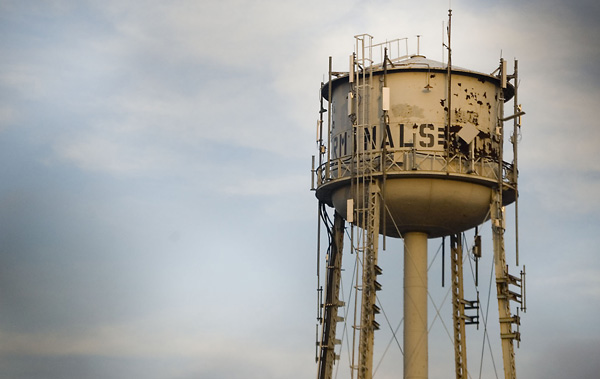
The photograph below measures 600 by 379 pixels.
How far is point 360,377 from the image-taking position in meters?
51.6

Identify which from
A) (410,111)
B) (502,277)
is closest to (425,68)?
(410,111)

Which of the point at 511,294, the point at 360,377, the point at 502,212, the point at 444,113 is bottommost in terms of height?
the point at 360,377

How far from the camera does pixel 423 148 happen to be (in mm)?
52625

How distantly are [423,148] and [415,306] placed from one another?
698cm

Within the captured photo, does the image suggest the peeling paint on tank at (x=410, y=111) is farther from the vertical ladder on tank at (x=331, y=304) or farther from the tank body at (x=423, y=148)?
the vertical ladder on tank at (x=331, y=304)

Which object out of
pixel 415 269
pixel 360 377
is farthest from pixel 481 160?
pixel 360 377

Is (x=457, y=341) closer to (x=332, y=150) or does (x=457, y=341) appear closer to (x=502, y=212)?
(x=502, y=212)

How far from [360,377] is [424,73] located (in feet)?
41.9

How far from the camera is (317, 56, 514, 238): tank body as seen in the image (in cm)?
5225

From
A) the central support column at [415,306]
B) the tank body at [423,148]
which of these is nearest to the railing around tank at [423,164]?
the tank body at [423,148]

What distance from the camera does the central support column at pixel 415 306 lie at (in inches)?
2138

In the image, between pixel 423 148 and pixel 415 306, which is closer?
pixel 423 148

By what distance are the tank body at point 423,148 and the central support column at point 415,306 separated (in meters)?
0.84

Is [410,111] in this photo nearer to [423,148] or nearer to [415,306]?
[423,148]
